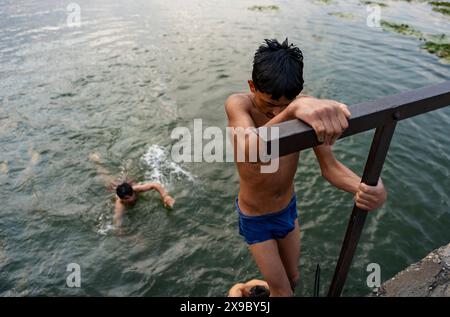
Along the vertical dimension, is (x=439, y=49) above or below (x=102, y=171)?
above

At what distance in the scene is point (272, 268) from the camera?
3102mm

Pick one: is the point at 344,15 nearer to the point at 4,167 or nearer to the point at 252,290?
the point at 4,167

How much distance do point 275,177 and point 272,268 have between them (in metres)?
0.84

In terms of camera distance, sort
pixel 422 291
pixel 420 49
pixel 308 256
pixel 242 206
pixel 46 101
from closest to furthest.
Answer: pixel 422 291
pixel 242 206
pixel 308 256
pixel 46 101
pixel 420 49

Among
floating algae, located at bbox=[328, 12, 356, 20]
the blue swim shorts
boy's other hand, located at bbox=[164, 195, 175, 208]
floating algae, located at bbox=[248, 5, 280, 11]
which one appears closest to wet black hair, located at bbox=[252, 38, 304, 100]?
the blue swim shorts

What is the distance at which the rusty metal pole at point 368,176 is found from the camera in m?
2.01

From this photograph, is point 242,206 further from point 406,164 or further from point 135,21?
point 135,21

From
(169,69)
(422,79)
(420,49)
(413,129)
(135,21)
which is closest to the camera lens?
(413,129)

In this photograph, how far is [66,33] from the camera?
14.4 meters

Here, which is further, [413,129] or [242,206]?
[413,129]

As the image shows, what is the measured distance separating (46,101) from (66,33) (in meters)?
6.57

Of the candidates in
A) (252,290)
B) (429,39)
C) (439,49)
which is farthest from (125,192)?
(429,39)

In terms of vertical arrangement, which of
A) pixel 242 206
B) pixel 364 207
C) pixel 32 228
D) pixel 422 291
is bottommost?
pixel 32 228
